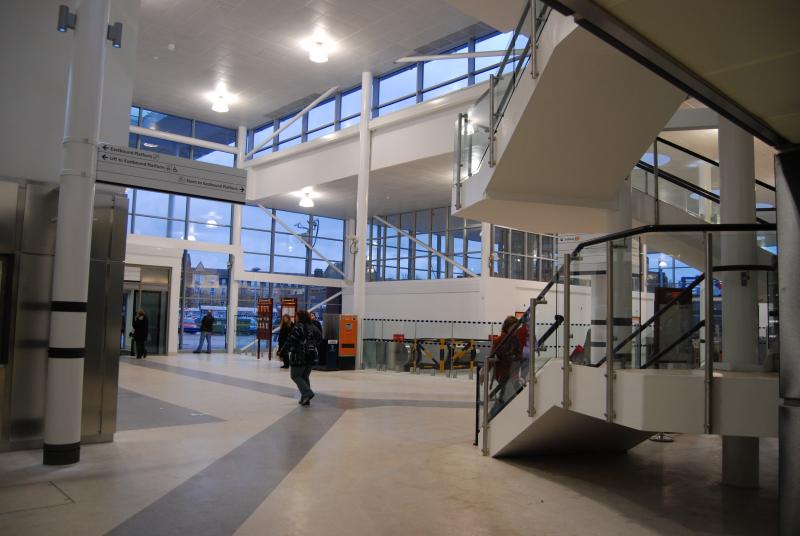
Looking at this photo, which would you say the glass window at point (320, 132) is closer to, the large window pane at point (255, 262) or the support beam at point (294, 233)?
the support beam at point (294, 233)

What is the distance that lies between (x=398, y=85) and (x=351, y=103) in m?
2.44

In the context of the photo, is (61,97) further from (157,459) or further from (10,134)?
(157,459)

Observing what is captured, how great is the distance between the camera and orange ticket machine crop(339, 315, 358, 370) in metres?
18.8

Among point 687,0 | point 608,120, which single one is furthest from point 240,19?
point 687,0

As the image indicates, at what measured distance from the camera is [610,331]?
5.50 m

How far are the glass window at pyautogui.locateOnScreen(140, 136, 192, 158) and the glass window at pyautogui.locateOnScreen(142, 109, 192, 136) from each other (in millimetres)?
484

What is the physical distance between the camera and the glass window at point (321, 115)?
81.6ft

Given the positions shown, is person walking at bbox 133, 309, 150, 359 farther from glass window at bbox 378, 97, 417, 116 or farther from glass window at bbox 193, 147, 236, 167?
glass window at bbox 378, 97, 417, 116

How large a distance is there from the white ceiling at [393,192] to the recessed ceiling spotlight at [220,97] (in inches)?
159

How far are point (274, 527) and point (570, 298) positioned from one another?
3.43 metres

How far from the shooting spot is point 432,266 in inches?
1081

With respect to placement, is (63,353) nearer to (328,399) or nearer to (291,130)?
(328,399)

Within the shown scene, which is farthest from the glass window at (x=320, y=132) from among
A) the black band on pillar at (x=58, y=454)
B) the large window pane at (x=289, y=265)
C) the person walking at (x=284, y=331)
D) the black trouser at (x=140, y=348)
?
the black band on pillar at (x=58, y=454)

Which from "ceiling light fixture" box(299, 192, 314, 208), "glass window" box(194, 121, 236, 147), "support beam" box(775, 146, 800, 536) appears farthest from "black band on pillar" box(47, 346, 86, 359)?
"glass window" box(194, 121, 236, 147)
